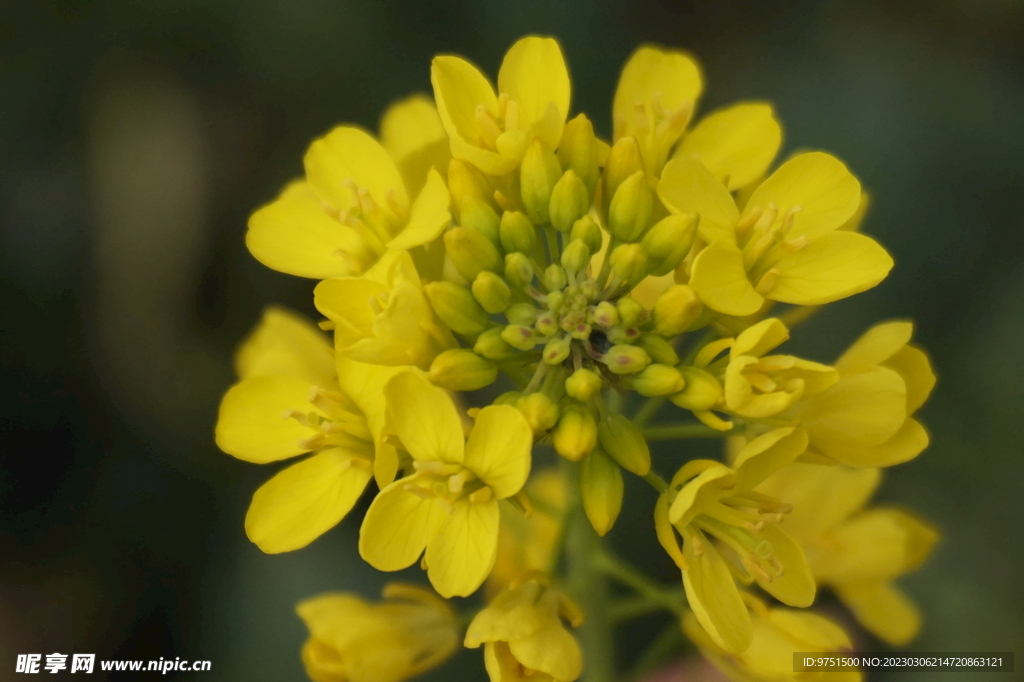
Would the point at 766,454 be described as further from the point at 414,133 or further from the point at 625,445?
the point at 414,133

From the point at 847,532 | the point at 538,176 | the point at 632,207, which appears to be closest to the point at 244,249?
the point at 538,176

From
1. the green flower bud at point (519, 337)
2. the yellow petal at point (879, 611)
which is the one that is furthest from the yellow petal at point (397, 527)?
the yellow petal at point (879, 611)

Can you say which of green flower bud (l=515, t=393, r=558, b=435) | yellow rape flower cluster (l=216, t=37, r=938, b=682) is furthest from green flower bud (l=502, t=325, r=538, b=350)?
green flower bud (l=515, t=393, r=558, b=435)

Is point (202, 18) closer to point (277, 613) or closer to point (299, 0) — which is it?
→ point (299, 0)

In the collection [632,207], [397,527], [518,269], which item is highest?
[632,207]

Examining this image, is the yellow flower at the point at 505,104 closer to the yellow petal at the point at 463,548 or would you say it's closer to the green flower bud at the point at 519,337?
the green flower bud at the point at 519,337

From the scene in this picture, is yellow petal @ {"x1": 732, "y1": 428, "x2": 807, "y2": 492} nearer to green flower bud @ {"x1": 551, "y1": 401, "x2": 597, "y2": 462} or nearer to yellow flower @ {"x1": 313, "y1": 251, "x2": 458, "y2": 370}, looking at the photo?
green flower bud @ {"x1": 551, "y1": 401, "x2": 597, "y2": 462}

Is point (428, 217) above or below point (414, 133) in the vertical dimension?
below
